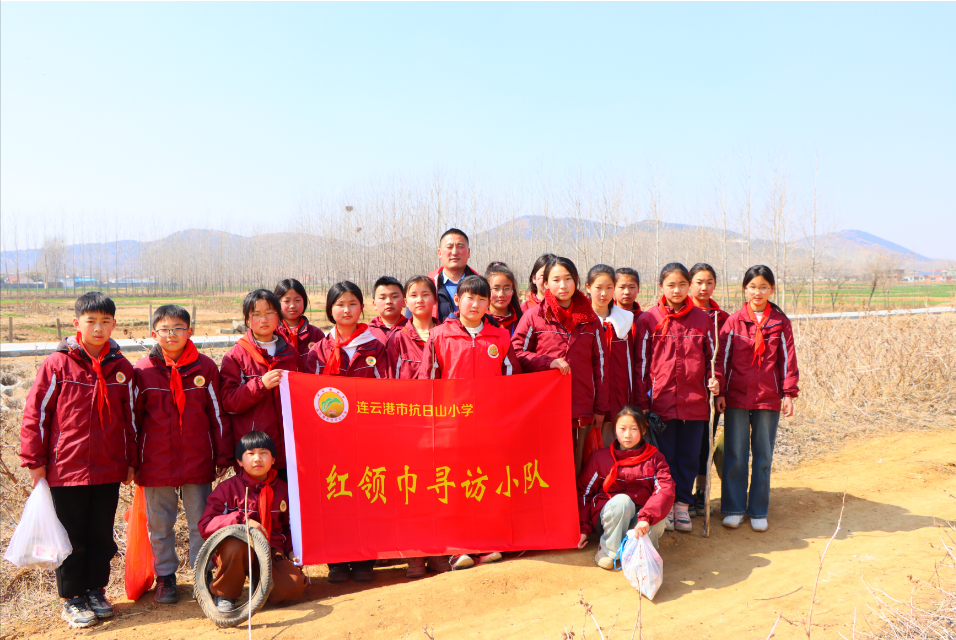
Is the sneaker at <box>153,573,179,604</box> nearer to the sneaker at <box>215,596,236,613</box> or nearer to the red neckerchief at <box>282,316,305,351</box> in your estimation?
the sneaker at <box>215,596,236,613</box>

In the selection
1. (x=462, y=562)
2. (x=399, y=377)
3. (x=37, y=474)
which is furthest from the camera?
(x=399, y=377)

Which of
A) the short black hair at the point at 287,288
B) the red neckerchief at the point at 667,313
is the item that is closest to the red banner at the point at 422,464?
the short black hair at the point at 287,288

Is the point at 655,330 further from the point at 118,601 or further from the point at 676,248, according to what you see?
the point at 676,248

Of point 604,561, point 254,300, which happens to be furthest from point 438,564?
point 254,300

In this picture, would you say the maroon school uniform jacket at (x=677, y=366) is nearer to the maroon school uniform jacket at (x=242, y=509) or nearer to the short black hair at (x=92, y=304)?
the maroon school uniform jacket at (x=242, y=509)

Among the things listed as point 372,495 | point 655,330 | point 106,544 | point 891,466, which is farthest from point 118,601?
point 891,466

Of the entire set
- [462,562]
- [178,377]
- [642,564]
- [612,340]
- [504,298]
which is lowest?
[462,562]

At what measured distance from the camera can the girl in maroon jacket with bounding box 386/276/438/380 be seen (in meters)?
4.16

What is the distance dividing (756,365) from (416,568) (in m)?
2.83

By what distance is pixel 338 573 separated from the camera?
3973 millimetres

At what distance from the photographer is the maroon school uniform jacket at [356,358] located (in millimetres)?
4098

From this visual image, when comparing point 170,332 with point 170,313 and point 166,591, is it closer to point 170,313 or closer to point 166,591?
point 170,313

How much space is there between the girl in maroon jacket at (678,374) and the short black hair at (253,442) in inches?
105

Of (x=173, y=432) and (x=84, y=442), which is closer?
(x=84, y=442)
